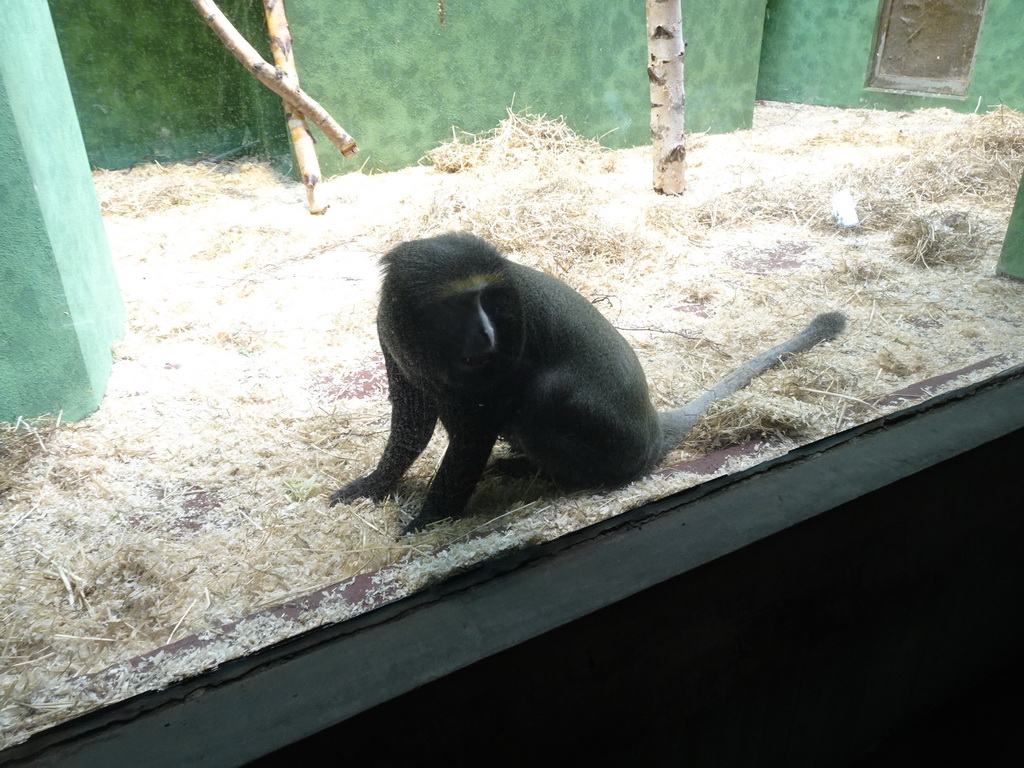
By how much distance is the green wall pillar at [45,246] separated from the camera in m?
1.91

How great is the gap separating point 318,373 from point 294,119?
762 mm

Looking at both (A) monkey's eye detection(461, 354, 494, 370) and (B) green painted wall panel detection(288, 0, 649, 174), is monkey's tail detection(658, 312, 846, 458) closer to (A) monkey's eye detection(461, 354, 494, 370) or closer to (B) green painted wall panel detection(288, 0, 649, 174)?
(A) monkey's eye detection(461, 354, 494, 370)

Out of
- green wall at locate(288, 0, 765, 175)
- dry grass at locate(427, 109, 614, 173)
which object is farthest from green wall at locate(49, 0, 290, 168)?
dry grass at locate(427, 109, 614, 173)

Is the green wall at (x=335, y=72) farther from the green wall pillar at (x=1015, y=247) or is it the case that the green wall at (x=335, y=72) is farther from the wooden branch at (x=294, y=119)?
the green wall pillar at (x=1015, y=247)

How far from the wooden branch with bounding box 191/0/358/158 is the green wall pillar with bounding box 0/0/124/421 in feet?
1.77

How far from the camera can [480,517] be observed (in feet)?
5.49

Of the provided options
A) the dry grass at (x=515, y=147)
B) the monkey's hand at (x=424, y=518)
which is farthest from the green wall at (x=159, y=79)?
the monkey's hand at (x=424, y=518)

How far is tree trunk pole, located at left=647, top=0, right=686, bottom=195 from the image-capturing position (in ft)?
14.0

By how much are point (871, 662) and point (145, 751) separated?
5.83 ft

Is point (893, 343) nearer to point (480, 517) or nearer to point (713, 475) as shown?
point (713, 475)

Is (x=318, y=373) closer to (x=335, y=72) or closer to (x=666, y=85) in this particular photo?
(x=335, y=72)

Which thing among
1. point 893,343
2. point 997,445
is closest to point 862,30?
point 893,343

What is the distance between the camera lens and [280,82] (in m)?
1.48

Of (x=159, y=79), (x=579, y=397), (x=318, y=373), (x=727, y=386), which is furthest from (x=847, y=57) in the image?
(x=159, y=79)
